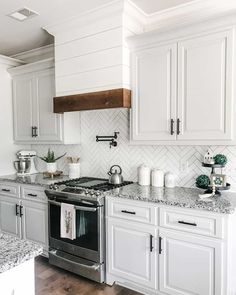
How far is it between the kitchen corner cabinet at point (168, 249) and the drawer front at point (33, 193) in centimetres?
96

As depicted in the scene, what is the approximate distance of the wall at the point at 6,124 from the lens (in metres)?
3.74

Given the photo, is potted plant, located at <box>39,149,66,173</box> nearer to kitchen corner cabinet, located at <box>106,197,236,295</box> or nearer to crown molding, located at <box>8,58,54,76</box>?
crown molding, located at <box>8,58,54,76</box>

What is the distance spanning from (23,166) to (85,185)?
138 cm

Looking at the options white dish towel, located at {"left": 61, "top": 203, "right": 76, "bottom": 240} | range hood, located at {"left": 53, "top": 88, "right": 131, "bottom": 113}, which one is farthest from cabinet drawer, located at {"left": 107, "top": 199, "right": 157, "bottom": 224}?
range hood, located at {"left": 53, "top": 88, "right": 131, "bottom": 113}

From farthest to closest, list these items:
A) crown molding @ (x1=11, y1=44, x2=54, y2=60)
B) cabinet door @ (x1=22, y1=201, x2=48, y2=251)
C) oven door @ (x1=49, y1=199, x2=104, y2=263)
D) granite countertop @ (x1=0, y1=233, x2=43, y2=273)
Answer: crown molding @ (x1=11, y1=44, x2=54, y2=60) < cabinet door @ (x1=22, y1=201, x2=48, y2=251) < oven door @ (x1=49, y1=199, x2=104, y2=263) < granite countertop @ (x1=0, y1=233, x2=43, y2=273)

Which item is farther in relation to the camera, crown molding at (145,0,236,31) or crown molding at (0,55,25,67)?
crown molding at (0,55,25,67)

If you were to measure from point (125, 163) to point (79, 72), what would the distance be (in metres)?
1.14

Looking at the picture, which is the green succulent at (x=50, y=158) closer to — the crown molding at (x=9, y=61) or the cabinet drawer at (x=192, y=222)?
the crown molding at (x=9, y=61)

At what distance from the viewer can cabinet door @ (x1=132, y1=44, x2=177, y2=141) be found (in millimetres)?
2387

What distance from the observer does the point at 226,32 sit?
208 cm

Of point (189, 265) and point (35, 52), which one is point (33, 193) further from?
point (35, 52)

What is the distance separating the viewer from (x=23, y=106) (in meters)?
3.72

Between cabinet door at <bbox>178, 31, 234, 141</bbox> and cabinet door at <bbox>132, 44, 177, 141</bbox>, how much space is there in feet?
0.32

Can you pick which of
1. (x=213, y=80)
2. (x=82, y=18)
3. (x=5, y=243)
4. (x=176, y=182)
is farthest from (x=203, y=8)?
(x=5, y=243)
